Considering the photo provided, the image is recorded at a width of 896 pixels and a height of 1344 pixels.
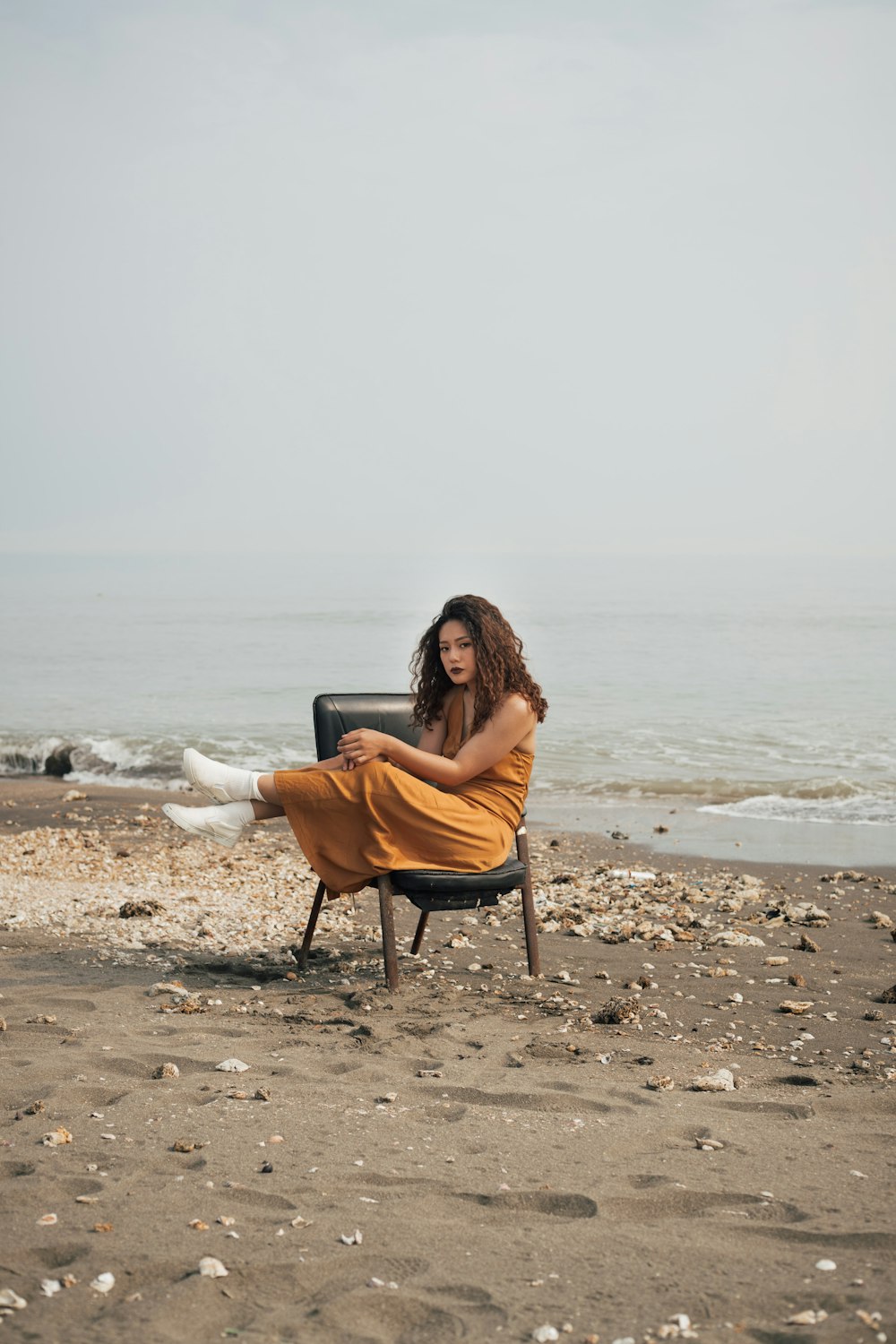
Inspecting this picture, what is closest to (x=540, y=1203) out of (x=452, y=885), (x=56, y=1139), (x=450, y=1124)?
(x=450, y=1124)

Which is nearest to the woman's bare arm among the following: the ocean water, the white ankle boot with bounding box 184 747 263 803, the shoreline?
the white ankle boot with bounding box 184 747 263 803

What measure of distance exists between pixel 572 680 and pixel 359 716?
1678 centimetres

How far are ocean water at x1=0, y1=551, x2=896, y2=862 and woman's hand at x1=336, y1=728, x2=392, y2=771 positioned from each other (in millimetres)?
4944

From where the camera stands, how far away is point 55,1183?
289cm

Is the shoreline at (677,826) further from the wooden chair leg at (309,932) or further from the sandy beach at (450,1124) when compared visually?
the wooden chair leg at (309,932)

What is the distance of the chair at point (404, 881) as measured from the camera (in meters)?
4.86

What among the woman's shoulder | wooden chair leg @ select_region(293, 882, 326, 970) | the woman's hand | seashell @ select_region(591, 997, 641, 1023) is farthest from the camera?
wooden chair leg @ select_region(293, 882, 326, 970)

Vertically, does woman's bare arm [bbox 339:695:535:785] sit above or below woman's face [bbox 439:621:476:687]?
below

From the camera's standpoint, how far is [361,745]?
5.07m

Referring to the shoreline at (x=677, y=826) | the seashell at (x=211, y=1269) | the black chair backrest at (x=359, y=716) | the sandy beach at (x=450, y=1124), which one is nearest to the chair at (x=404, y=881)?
the black chair backrest at (x=359, y=716)

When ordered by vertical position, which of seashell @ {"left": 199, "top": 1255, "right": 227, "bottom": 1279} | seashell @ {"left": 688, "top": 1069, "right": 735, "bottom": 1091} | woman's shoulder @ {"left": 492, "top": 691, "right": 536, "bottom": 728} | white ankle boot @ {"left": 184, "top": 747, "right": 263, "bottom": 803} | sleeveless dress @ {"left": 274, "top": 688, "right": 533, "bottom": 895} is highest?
woman's shoulder @ {"left": 492, "top": 691, "right": 536, "bottom": 728}

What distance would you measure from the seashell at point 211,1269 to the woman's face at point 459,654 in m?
3.04

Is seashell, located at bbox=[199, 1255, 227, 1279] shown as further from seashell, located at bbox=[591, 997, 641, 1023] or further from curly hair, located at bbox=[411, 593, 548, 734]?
Result: curly hair, located at bbox=[411, 593, 548, 734]

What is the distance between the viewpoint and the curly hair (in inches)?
205
